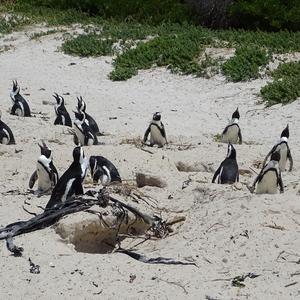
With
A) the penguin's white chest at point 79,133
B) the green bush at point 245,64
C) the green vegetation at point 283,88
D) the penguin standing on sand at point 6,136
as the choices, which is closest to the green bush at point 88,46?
the green bush at point 245,64

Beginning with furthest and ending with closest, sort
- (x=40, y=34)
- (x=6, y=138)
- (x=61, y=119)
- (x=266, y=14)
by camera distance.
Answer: (x=40, y=34), (x=266, y=14), (x=61, y=119), (x=6, y=138)

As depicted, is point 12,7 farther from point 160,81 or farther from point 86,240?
point 86,240

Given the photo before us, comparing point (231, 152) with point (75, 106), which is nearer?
point (231, 152)

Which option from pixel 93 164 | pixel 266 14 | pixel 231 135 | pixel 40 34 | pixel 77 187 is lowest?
pixel 231 135

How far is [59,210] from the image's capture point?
222 inches

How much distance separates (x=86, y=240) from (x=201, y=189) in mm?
1119

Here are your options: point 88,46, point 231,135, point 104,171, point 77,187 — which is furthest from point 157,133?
point 88,46

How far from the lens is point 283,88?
12188 mm

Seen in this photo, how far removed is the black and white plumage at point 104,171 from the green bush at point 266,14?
431 inches

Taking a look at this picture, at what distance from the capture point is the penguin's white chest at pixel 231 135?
9.74 meters

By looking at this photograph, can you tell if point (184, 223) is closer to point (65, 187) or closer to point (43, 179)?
point (65, 187)

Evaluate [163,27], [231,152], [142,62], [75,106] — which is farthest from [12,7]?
[231,152]

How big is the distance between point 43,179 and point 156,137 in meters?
2.94

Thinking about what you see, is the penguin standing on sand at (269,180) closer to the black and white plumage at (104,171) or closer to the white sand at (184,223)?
the white sand at (184,223)
